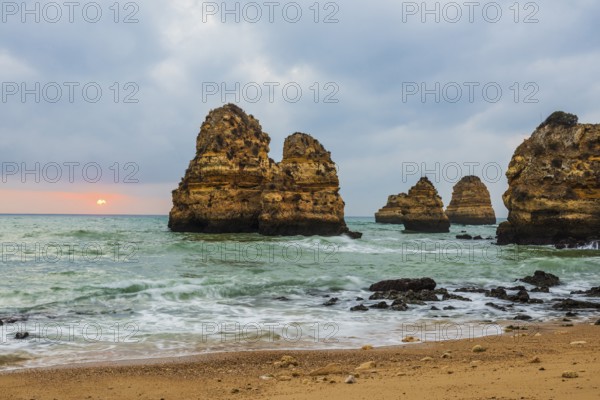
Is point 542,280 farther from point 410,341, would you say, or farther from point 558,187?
point 558,187

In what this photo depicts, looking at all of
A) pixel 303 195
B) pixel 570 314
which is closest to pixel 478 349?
pixel 570 314

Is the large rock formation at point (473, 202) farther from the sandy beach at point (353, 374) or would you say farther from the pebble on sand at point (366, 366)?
the pebble on sand at point (366, 366)

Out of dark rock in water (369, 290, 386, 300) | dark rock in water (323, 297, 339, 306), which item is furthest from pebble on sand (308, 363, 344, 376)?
dark rock in water (369, 290, 386, 300)

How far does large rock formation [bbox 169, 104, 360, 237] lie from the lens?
47.0 m

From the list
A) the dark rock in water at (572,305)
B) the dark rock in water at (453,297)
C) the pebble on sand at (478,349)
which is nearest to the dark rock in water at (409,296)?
the dark rock in water at (453,297)

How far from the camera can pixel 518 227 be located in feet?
118

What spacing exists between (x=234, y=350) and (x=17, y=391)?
3.21 metres

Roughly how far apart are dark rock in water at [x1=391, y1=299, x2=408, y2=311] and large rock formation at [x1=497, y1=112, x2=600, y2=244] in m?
24.8

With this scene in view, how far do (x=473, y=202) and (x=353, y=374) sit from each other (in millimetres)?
99763

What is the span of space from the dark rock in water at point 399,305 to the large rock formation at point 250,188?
111 ft

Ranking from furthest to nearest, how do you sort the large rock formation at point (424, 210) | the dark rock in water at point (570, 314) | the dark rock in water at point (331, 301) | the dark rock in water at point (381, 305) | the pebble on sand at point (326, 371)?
the large rock formation at point (424, 210) → the dark rock in water at point (331, 301) → the dark rock in water at point (381, 305) → the dark rock in water at point (570, 314) → the pebble on sand at point (326, 371)

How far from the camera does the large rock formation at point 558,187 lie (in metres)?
33.2

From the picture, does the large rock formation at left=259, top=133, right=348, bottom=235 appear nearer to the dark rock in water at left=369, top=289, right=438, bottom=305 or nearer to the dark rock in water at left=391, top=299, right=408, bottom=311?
the dark rock in water at left=369, top=289, right=438, bottom=305

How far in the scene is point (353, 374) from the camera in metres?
6.22
